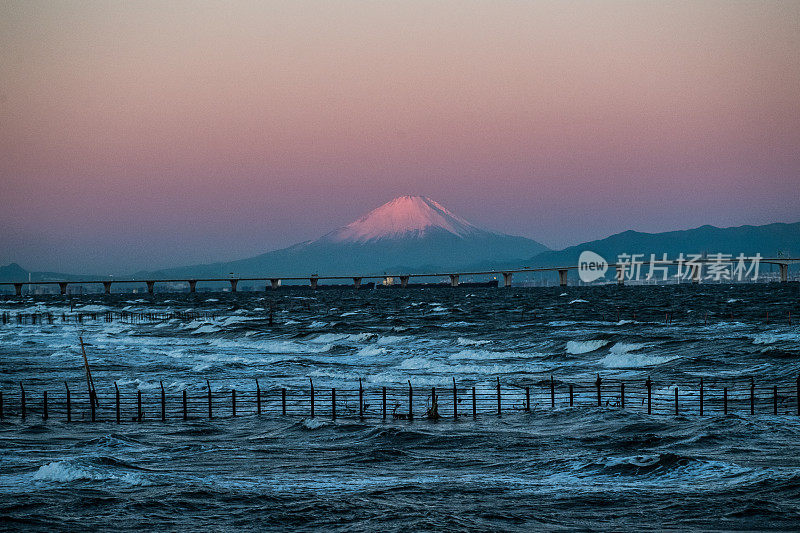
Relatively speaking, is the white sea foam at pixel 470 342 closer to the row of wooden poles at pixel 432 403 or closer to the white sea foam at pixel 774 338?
the white sea foam at pixel 774 338

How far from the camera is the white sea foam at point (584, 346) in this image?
66875mm

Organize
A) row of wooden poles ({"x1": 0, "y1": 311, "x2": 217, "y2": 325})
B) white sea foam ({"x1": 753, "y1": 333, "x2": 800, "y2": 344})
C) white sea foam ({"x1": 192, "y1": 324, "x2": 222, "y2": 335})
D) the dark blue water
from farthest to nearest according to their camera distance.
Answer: row of wooden poles ({"x1": 0, "y1": 311, "x2": 217, "y2": 325}) → white sea foam ({"x1": 192, "y1": 324, "x2": 222, "y2": 335}) → white sea foam ({"x1": 753, "y1": 333, "x2": 800, "y2": 344}) → the dark blue water

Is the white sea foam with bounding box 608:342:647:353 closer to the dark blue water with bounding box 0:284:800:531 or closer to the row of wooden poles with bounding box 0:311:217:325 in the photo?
the dark blue water with bounding box 0:284:800:531

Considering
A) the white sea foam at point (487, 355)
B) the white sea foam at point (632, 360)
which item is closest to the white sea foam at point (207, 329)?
the white sea foam at point (487, 355)

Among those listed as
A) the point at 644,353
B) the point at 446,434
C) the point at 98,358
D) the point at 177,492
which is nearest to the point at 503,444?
the point at 446,434

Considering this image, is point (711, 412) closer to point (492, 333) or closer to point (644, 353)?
point (644, 353)

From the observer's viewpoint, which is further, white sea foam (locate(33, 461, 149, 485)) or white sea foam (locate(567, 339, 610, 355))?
white sea foam (locate(567, 339, 610, 355))

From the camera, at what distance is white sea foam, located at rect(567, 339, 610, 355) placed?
2633 inches

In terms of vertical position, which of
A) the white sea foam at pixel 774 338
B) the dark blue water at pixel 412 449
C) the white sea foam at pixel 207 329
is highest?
the dark blue water at pixel 412 449

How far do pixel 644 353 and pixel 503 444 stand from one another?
37190 mm

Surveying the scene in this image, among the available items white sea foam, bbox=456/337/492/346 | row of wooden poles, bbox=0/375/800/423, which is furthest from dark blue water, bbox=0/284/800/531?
white sea foam, bbox=456/337/492/346

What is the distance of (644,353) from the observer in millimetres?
63188

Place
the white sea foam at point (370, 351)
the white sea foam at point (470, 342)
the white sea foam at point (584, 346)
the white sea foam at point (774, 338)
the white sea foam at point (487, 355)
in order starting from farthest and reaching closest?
the white sea foam at point (470, 342)
the white sea foam at point (370, 351)
the white sea foam at point (584, 346)
the white sea foam at point (774, 338)
the white sea foam at point (487, 355)

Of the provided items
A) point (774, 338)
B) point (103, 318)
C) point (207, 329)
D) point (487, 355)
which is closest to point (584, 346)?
point (487, 355)
